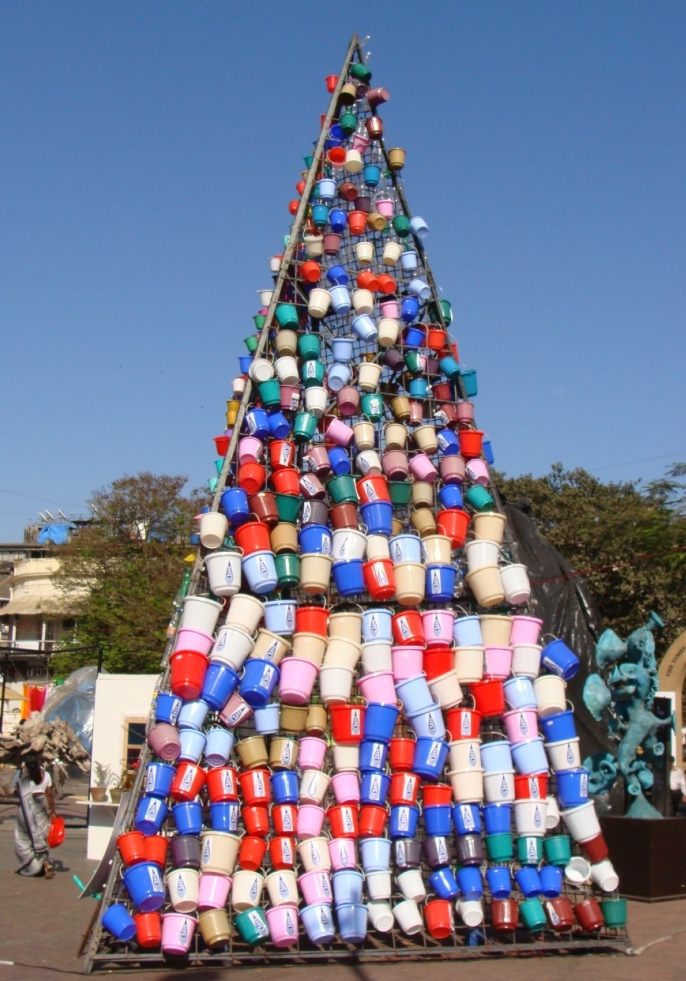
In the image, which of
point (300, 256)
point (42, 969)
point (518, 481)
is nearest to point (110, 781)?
point (42, 969)

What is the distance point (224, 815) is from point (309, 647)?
1.22 metres

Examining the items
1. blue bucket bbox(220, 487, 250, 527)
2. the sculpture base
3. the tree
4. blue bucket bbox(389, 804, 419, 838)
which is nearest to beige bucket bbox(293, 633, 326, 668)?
blue bucket bbox(220, 487, 250, 527)

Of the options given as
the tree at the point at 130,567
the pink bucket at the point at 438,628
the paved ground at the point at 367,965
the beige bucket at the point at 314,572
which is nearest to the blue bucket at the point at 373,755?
the pink bucket at the point at 438,628

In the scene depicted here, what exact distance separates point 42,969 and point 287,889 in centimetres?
155

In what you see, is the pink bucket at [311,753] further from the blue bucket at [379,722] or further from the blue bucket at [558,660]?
the blue bucket at [558,660]

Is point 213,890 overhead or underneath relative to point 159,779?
underneath

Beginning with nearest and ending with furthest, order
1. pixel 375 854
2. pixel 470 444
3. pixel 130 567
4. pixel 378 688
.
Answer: pixel 375 854
pixel 378 688
pixel 470 444
pixel 130 567

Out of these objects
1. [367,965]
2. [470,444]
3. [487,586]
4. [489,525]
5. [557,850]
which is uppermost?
[470,444]

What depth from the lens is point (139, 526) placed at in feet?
108

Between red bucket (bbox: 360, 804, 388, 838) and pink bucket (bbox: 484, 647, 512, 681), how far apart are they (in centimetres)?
123

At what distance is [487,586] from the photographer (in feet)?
23.6

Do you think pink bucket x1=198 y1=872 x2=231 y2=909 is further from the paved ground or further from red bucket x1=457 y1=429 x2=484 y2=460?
red bucket x1=457 y1=429 x2=484 y2=460

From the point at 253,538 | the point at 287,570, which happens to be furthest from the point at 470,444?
the point at 253,538

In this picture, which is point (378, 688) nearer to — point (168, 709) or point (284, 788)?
point (284, 788)
